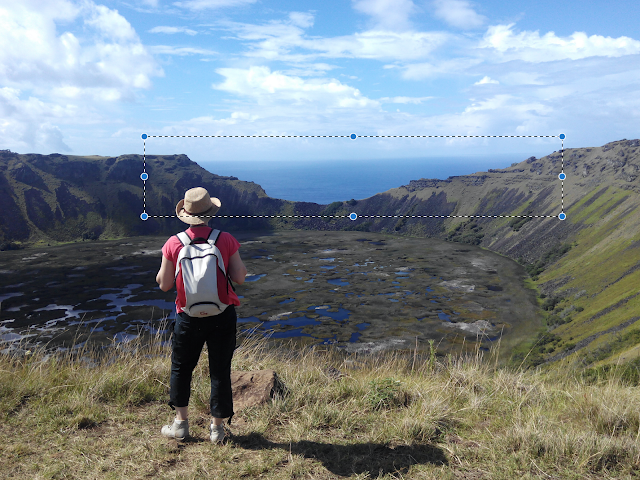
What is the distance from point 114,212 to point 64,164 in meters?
27.4

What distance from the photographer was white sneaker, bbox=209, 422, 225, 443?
4.92 metres

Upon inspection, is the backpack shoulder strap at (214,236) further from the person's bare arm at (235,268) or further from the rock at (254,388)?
the rock at (254,388)

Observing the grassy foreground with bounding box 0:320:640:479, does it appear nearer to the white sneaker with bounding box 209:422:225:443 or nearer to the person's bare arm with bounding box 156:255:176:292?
the white sneaker with bounding box 209:422:225:443

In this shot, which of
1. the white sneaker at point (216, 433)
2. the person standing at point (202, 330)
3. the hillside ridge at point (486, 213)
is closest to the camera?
the person standing at point (202, 330)

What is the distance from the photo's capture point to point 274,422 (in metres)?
5.46

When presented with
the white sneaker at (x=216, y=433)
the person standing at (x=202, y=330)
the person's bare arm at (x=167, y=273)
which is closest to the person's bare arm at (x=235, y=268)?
the person standing at (x=202, y=330)

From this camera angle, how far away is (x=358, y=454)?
475 cm

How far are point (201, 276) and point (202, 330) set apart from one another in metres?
0.73

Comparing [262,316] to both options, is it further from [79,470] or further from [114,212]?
[114,212]

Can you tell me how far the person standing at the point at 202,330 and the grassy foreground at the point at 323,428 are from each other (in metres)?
0.36

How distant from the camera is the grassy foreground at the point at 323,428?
14.5 ft

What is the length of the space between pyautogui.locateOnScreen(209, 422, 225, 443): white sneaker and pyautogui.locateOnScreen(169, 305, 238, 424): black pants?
143 mm

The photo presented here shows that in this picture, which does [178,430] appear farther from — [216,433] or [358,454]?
[358,454]

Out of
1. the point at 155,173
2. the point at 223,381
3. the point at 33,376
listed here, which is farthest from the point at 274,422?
the point at 155,173
